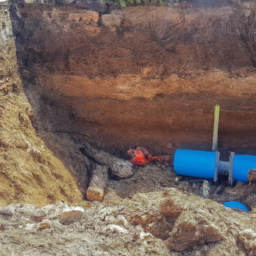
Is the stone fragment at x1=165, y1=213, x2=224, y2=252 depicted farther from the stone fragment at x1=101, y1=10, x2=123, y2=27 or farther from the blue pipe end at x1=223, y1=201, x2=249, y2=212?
the stone fragment at x1=101, y1=10, x2=123, y2=27

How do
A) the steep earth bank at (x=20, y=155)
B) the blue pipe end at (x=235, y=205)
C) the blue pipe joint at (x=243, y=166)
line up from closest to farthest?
the steep earth bank at (x=20, y=155)
the blue pipe end at (x=235, y=205)
the blue pipe joint at (x=243, y=166)

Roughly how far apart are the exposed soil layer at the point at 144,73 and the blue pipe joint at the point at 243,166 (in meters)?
0.61

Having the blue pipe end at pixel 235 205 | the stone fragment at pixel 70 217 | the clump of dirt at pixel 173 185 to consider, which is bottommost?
the clump of dirt at pixel 173 185

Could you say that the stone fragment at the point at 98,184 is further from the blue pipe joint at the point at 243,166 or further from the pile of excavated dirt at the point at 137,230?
the blue pipe joint at the point at 243,166

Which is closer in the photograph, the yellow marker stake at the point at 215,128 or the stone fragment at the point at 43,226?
the stone fragment at the point at 43,226

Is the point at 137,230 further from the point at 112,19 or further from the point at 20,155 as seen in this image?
the point at 112,19

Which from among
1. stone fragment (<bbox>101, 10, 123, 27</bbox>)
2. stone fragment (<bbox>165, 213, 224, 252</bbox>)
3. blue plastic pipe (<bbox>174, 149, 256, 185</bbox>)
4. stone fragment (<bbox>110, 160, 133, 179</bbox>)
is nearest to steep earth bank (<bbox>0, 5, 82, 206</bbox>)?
stone fragment (<bbox>110, 160, 133, 179</bbox>)

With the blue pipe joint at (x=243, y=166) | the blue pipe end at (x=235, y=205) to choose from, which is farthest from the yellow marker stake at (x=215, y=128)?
the blue pipe end at (x=235, y=205)

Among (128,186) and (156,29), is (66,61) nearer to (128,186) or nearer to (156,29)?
(156,29)

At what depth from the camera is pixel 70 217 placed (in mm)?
3701

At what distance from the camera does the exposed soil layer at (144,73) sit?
5836 mm

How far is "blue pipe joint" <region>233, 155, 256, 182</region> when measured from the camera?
5.67m

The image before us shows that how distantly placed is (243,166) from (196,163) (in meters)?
0.86

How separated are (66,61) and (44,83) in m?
0.68
